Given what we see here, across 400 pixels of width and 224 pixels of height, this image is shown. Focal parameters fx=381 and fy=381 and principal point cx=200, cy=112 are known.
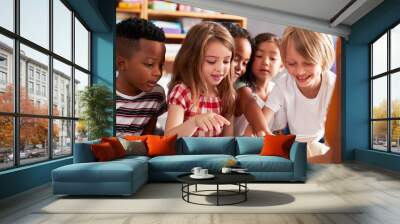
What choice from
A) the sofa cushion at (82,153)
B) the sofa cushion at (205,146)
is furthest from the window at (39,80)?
the sofa cushion at (205,146)

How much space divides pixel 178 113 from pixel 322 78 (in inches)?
129

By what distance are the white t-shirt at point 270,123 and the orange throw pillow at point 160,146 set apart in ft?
6.01

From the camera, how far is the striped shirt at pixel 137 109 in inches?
303

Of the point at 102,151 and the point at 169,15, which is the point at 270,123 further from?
the point at 102,151

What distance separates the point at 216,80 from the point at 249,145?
173 cm

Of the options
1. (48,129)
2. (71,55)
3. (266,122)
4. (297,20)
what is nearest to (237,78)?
(266,122)

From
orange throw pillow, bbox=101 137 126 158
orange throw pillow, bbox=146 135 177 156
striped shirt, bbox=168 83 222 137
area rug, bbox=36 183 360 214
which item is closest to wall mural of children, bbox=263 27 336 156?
striped shirt, bbox=168 83 222 137

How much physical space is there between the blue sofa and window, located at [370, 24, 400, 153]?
3038 mm

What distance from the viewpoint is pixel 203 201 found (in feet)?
14.5

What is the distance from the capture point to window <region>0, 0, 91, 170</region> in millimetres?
4699

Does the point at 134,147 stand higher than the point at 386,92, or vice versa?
the point at 386,92

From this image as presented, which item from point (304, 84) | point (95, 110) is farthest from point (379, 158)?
point (95, 110)

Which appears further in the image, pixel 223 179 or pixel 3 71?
pixel 3 71

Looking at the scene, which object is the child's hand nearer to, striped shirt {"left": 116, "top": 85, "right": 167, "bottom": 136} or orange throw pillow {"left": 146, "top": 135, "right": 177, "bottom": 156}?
striped shirt {"left": 116, "top": 85, "right": 167, "bottom": 136}
